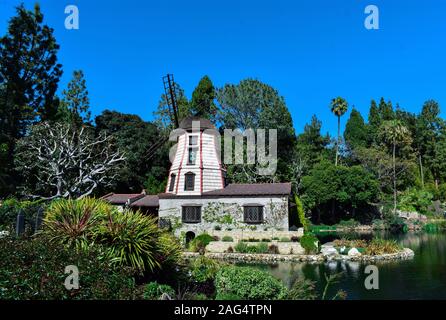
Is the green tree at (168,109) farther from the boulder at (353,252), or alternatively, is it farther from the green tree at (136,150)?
the boulder at (353,252)

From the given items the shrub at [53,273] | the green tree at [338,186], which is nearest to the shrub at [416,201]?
the green tree at [338,186]

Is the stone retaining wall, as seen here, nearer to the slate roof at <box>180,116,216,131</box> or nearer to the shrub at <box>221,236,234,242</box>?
the shrub at <box>221,236,234,242</box>

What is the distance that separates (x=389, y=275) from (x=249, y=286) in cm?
1076

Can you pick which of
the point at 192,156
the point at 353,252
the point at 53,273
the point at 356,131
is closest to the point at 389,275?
the point at 353,252

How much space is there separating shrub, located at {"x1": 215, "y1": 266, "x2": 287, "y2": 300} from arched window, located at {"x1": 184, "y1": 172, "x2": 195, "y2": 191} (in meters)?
18.3

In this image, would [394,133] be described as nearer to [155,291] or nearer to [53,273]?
[155,291]

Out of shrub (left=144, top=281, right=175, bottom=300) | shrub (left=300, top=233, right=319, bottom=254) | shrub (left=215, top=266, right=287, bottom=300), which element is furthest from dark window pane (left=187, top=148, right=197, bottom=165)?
shrub (left=144, top=281, right=175, bottom=300)

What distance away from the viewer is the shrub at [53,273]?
7230 millimetres

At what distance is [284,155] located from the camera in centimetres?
4678

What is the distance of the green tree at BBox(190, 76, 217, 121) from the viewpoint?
4628cm

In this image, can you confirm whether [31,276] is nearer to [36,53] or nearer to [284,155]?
[36,53]

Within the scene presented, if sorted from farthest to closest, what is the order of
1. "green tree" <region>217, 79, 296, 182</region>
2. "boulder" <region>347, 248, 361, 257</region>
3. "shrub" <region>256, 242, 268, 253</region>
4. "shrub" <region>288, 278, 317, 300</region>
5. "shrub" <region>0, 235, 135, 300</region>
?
"green tree" <region>217, 79, 296, 182</region> < "shrub" <region>256, 242, 268, 253</region> < "boulder" <region>347, 248, 361, 257</region> < "shrub" <region>288, 278, 317, 300</region> < "shrub" <region>0, 235, 135, 300</region>

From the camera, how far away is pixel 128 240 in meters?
10.4
